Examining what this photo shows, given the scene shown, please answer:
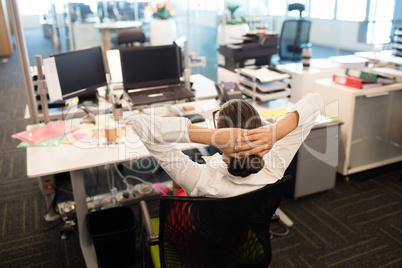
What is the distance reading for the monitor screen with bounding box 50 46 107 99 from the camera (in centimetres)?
243

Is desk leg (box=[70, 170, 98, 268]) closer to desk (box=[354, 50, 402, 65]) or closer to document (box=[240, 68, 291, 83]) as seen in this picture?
document (box=[240, 68, 291, 83])

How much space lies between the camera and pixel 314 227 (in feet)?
8.20

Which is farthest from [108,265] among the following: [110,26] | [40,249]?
[110,26]

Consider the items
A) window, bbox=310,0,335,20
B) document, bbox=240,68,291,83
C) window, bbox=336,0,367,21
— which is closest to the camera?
document, bbox=240,68,291,83

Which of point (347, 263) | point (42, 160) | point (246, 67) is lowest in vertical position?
point (347, 263)

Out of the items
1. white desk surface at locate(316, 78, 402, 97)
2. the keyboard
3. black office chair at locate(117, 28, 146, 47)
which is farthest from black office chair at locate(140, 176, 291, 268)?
black office chair at locate(117, 28, 146, 47)

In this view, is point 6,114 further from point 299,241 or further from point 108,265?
point 299,241

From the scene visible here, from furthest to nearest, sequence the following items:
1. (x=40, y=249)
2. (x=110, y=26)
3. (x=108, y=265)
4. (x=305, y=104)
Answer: (x=110, y=26)
(x=40, y=249)
(x=108, y=265)
(x=305, y=104)

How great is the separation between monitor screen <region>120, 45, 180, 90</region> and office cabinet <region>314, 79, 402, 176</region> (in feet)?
4.04

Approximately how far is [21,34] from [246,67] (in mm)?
1715

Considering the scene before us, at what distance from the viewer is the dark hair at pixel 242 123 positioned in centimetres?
130

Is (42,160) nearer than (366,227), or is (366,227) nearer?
(42,160)

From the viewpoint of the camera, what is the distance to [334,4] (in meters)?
6.06

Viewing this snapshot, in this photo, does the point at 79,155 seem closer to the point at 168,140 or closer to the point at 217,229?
the point at 168,140
